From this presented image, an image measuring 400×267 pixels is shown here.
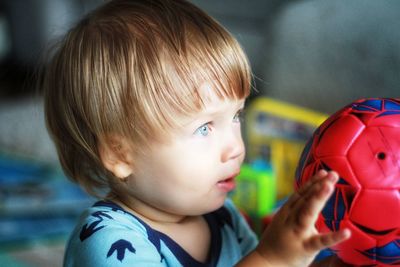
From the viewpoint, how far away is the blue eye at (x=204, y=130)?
2.64 ft

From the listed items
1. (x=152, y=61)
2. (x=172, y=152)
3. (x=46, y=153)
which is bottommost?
(x=46, y=153)

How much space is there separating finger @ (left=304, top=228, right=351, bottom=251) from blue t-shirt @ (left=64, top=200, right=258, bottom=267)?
251mm

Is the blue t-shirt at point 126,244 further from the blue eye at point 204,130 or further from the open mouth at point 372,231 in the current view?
the open mouth at point 372,231

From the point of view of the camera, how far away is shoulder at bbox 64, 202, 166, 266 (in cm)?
75

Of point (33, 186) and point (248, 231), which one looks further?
point (33, 186)

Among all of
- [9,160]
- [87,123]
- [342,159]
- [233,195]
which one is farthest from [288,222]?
A: [9,160]

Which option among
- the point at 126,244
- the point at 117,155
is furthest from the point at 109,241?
the point at 117,155

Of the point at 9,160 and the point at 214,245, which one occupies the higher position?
the point at 214,245

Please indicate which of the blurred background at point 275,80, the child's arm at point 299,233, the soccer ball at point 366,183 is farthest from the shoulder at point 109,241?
the blurred background at point 275,80

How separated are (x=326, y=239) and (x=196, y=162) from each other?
0.89ft

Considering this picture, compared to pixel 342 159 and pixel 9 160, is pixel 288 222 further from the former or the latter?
pixel 9 160

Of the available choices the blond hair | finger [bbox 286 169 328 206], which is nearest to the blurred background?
the blond hair

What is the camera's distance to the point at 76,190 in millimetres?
1781

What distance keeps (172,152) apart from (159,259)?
17 centimetres
